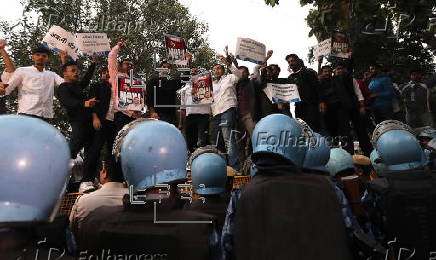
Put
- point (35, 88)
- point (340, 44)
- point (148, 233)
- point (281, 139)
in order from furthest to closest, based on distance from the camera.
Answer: point (340, 44) → point (35, 88) → point (281, 139) → point (148, 233)

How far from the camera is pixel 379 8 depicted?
8797mm

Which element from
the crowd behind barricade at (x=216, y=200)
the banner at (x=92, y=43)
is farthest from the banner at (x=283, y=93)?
the banner at (x=92, y=43)

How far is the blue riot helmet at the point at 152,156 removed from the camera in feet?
12.0

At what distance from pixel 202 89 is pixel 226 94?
1.10 metres

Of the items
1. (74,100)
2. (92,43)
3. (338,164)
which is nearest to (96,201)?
(338,164)

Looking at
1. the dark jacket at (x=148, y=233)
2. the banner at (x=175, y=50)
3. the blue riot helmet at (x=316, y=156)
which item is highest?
the banner at (x=175, y=50)

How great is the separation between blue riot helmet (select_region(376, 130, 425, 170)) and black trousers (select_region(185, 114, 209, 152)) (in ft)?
17.4

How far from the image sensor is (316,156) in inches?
201

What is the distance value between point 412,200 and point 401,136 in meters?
0.91

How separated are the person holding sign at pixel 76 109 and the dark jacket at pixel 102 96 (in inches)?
6.1

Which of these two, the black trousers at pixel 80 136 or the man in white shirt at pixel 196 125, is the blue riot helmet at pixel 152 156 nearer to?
the black trousers at pixel 80 136

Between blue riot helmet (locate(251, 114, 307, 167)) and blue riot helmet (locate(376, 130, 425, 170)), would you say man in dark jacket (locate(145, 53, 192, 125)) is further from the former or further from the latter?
blue riot helmet (locate(251, 114, 307, 167))

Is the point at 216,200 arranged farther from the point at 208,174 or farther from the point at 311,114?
the point at 311,114

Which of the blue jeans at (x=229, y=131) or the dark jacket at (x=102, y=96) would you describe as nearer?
the dark jacket at (x=102, y=96)
